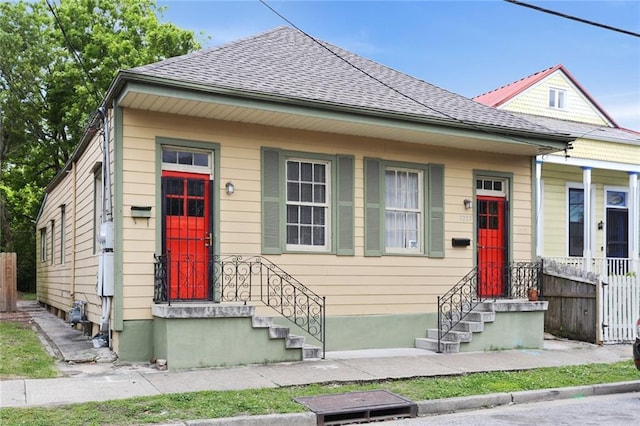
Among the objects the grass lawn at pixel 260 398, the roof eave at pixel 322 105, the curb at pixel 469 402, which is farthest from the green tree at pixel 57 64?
the curb at pixel 469 402

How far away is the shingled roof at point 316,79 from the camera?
34.2ft

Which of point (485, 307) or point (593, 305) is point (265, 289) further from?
point (593, 305)

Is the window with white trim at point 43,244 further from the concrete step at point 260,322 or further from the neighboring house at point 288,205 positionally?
the concrete step at point 260,322

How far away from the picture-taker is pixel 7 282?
18.5 m

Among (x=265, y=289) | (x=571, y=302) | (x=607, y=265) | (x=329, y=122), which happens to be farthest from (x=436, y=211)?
(x=607, y=265)

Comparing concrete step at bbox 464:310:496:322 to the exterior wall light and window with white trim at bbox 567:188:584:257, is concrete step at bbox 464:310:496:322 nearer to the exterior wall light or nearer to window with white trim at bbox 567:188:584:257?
A: the exterior wall light

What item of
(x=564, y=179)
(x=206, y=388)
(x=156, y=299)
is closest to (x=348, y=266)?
(x=156, y=299)

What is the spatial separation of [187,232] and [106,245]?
4.38 feet

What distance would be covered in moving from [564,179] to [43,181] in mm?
25537

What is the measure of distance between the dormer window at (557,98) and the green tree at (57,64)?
16777mm

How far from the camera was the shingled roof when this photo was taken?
10.4 metres

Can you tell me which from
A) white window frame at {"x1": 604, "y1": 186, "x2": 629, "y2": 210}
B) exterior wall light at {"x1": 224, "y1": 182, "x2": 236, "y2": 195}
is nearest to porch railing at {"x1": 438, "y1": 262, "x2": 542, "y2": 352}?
exterior wall light at {"x1": 224, "y1": 182, "x2": 236, "y2": 195}

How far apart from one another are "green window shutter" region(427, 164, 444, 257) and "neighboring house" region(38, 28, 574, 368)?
30 millimetres

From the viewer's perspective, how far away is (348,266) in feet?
39.3
